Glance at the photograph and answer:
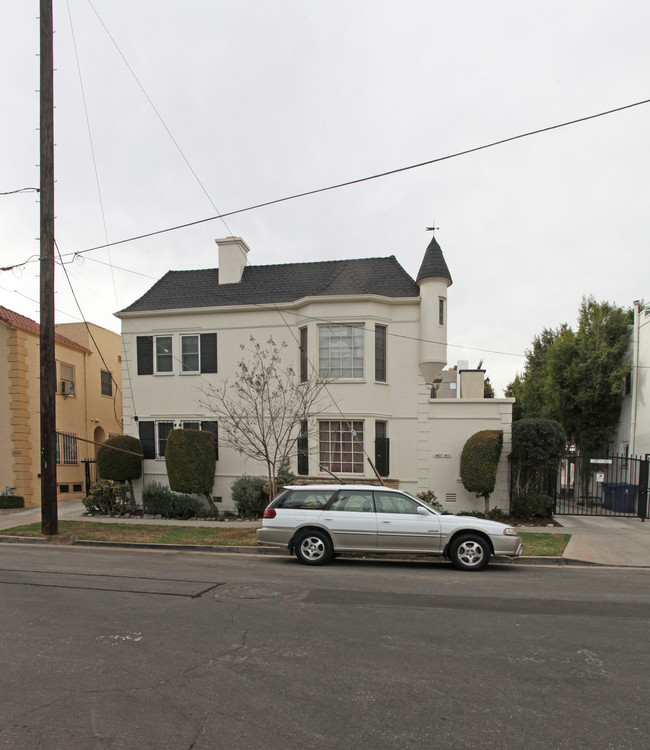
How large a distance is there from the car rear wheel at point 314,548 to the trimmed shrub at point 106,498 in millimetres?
9298

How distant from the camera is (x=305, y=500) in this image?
10102 millimetres

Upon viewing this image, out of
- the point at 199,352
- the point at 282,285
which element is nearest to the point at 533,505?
the point at 282,285

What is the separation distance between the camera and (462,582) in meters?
8.50

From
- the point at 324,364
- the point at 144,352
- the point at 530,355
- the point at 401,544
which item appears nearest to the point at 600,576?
the point at 401,544

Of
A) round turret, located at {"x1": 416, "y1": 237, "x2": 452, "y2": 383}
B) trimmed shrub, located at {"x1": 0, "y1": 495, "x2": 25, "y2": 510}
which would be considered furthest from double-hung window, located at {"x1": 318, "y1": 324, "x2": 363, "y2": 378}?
trimmed shrub, located at {"x1": 0, "y1": 495, "x2": 25, "y2": 510}

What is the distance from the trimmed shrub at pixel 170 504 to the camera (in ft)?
55.3

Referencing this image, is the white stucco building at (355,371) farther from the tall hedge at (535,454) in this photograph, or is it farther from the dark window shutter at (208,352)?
the tall hedge at (535,454)

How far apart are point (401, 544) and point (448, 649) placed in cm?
419

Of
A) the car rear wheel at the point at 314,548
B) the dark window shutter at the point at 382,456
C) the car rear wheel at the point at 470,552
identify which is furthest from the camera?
the dark window shutter at the point at 382,456

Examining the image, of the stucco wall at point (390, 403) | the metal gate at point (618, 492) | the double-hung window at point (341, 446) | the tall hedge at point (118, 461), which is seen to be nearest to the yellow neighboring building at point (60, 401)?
the tall hedge at point (118, 461)

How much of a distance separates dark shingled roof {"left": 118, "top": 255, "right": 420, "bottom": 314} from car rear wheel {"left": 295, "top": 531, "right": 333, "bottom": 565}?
9005 mm

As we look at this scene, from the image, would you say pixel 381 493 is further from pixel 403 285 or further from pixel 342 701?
pixel 403 285

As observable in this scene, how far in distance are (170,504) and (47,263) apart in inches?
312

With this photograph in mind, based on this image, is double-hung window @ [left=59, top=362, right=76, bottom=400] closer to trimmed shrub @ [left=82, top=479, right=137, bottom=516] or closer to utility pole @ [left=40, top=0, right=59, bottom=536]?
trimmed shrub @ [left=82, top=479, right=137, bottom=516]
